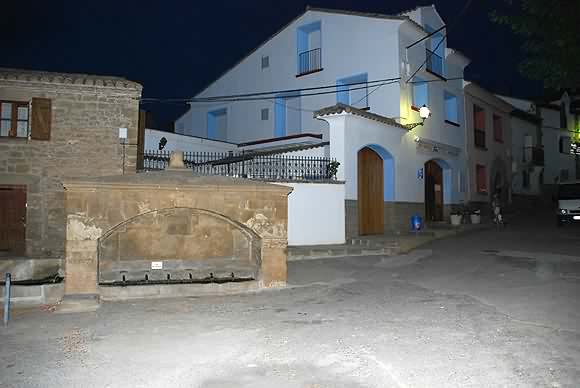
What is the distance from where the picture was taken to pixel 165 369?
4809mm

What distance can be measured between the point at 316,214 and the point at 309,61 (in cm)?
1017

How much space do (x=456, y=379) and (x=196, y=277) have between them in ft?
22.8

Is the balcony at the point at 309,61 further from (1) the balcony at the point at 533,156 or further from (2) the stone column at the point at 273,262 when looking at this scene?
(1) the balcony at the point at 533,156

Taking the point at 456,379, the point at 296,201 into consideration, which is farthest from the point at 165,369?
the point at 296,201

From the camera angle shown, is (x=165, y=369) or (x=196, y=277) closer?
(x=165, y=369)

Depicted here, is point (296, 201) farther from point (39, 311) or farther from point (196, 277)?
point (39, 311)

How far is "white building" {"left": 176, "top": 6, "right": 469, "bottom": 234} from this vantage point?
17.0 meters

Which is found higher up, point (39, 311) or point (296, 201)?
point (296, 201)

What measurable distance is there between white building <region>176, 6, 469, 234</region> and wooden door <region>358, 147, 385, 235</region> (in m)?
0.04

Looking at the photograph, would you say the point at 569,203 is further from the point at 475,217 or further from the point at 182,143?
the point at 182,143

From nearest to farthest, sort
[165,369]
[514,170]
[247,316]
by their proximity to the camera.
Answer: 1. [165,369]
2. [247,316]
3. [514,170]

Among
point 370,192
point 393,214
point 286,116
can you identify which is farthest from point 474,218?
point 286,116

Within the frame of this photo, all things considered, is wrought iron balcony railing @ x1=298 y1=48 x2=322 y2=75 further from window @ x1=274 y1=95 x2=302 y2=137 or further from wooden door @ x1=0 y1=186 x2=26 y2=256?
wooden door @ x1=0 y1=186 x2=26 y2=256

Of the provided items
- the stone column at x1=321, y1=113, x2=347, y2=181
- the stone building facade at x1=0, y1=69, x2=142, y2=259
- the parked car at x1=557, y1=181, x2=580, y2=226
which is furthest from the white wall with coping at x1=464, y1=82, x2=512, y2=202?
the stone building facade at x1=0, y1=69, x2=142, y2=259
